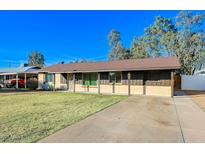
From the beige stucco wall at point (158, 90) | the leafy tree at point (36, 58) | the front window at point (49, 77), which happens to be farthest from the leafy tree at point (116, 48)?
the leafy tree at point (36, 58)

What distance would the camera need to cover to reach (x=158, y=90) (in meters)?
15.8

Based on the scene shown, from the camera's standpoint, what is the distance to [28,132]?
523cm

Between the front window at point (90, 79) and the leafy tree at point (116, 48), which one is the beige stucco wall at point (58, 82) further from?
the leafy tree at point (116, 48)

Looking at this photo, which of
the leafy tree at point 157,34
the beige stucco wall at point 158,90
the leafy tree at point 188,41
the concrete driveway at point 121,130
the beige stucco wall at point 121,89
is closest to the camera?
the concrete driveway at point 121,130

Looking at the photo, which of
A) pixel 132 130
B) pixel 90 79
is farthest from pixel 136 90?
pixel 132 130

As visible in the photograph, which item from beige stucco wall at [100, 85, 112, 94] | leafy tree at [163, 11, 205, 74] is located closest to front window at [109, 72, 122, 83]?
beige stucco wall at [100, 85, 112, 94]

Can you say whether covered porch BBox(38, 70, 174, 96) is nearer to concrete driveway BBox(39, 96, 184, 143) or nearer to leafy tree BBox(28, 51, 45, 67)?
concrete driveway BBox(39, 96, 184, 143)

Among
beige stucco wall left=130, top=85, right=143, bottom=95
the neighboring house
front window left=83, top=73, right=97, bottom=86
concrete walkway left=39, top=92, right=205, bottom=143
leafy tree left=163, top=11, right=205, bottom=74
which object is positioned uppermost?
leafy tree left=163, top=11, right=205, bottom=74

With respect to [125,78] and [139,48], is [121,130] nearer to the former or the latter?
[125,78]

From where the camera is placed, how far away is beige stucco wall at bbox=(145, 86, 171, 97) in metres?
15.4

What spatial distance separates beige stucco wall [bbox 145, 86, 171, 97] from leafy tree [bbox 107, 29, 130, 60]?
26.4 m

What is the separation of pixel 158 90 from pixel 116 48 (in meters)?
30.8

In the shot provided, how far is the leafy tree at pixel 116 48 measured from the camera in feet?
141

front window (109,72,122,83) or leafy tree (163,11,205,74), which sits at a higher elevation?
leafy tree (163,11,205,74)
